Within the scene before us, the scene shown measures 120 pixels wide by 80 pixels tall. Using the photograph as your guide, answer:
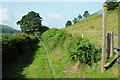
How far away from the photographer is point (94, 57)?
5.14 meters

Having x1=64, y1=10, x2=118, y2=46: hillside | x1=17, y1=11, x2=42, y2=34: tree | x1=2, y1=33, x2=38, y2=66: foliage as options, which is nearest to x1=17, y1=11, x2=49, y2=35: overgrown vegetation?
x1=17, y1=11, x2=42, y2=34: tree

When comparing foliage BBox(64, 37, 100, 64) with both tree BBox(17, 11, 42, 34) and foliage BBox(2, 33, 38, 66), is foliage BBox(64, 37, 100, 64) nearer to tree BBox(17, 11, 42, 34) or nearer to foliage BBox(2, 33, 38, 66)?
foliage BBox(2, 33, 38, 66)

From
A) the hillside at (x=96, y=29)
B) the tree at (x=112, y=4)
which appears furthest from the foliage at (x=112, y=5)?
the hillside at (x=96, y=29)

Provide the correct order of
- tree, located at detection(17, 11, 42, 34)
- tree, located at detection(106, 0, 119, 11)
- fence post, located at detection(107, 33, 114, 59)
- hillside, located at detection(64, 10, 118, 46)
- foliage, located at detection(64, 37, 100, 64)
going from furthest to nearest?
1. tree, located at detection(17, 11, 42, 34)
2. tree, located at detection(106, 0, 119, 11)
3. hillside, located at detection(64, 10, 118, 46)
4. foliage, located at detection(64, 37, 100, 64)
5. fence post, located at detection(107, 33, 114, 59)

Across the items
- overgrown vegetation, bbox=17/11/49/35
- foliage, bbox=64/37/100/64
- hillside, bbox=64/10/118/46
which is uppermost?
overgrown vegetation, bbox=17/11/49/35

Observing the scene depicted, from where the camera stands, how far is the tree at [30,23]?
4781 cm

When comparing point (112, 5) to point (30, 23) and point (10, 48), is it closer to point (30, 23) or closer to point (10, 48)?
point (30, 23)

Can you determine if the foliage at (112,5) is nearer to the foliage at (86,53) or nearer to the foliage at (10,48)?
the foliage at (10,48)

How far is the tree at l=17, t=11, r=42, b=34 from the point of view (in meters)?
47.8

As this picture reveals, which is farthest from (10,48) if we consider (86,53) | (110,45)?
(110,45)

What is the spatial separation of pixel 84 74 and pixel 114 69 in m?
1.09

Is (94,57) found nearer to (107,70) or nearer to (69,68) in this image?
(107,70)

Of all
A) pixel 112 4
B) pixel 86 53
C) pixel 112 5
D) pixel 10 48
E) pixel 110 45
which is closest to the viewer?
pixel 110 45

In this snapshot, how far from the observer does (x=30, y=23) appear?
159 ft
